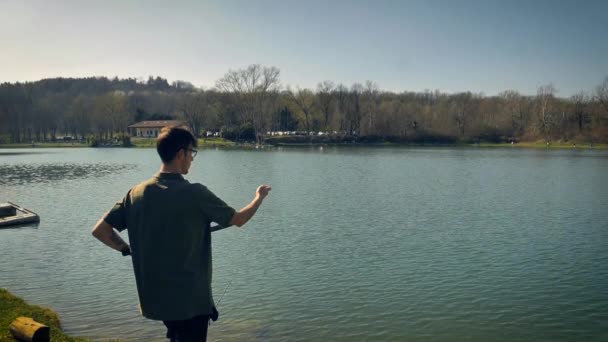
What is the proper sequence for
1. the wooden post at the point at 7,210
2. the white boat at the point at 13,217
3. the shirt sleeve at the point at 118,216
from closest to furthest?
the shirt sleeve at the point at 118,216 → the white boat at the point at 13,217 → the wooden post at the point at 7,210

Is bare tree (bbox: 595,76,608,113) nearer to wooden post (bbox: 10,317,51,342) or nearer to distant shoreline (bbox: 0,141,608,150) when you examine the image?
distant shoreline (bbox: 0,141,608,150)

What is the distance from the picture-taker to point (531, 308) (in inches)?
488

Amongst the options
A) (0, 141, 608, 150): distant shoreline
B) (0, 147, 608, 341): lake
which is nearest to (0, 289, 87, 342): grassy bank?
(0, 147, 608, 341): lake

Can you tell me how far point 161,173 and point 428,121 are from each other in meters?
139

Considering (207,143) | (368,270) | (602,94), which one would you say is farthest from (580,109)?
(368,270)

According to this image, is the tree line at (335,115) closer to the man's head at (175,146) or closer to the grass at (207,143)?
the grass at (207,143)

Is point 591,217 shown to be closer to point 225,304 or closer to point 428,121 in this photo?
point 225,304

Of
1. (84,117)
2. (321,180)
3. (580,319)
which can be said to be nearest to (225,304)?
(580,319)

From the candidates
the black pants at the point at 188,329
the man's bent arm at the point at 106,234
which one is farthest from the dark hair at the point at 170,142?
the black pants at the point at 188,329

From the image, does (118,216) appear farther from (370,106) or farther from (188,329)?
(370,106)

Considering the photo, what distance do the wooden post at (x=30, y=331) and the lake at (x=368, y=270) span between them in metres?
3.82

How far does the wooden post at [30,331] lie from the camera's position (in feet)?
20.9

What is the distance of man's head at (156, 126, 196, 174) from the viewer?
4.10 m

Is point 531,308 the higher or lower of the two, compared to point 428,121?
lower
